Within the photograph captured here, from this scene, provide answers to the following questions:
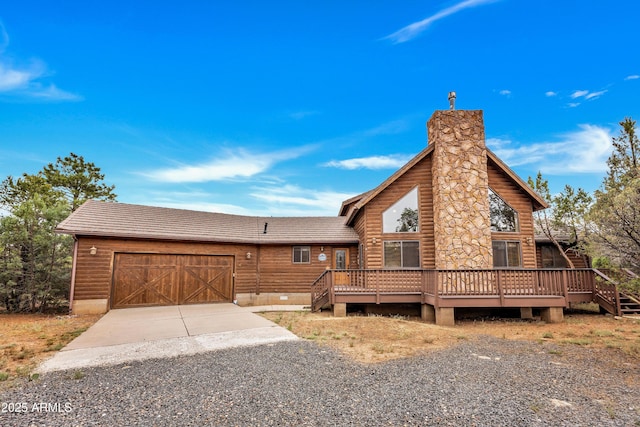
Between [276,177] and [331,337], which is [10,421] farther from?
[276,177]

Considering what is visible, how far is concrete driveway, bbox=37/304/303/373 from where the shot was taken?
5934 mm

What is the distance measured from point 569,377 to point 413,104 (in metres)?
18.4

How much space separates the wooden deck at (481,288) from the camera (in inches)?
377

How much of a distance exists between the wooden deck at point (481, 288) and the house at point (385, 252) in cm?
4

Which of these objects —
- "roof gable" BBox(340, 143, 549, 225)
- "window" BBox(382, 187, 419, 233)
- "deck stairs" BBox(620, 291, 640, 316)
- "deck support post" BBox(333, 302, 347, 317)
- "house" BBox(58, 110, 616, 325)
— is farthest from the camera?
"window" BBox(382, 187, 419, 233)

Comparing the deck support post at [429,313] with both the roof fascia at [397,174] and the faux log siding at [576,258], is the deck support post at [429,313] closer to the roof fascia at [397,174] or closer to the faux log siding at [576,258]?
the roof fascia at [397,174]

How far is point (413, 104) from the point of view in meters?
20.4

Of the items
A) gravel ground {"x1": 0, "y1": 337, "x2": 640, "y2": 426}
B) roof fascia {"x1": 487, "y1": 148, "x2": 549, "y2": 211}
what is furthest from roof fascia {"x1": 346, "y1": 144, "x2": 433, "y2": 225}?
gravel ground {"x1": 0, "y1": 337, "x2": 640, "y2": 426}

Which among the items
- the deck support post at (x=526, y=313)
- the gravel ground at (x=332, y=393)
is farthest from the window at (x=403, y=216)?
the gravel ground at (x=332, y=393)

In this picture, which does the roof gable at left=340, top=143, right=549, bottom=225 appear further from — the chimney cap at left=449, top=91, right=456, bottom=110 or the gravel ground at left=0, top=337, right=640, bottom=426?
the gravel ground at left=0, top=337, right=640, bottom=426

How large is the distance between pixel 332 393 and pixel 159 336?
5.48m

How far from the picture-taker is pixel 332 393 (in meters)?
4.17

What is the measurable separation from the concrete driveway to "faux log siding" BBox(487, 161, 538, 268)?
9963mm

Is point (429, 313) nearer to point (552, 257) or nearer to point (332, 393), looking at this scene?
point (332, 393)
